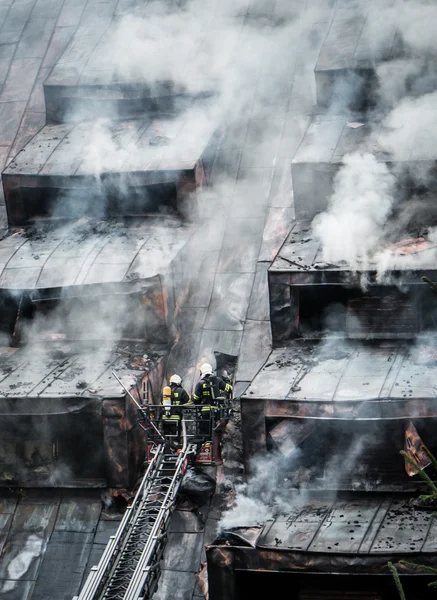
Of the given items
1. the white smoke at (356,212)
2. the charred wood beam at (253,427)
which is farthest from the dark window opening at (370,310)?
the charred wood beam at (253,427)

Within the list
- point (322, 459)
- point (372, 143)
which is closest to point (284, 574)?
Result: point (322, 459)

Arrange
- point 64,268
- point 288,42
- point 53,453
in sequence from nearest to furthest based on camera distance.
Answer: point 53,453 → point 64,268 → point 288,42

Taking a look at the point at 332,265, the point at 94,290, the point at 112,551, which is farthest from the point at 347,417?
the point at 94,290

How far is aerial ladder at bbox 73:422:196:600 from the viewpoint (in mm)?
13566

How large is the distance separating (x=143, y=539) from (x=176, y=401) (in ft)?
7.84

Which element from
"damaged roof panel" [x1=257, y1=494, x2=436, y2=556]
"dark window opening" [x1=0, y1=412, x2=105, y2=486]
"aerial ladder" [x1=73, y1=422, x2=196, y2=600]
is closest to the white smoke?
"damaged roof panel" [x1=257, y1=494, x2=436, y2=556]

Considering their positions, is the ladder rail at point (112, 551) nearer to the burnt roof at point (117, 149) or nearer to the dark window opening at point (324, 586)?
the dark window opening at point (324, 586)

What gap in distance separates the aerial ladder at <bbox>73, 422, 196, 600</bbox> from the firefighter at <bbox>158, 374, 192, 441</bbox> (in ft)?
0.93

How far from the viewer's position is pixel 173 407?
15.9 meters

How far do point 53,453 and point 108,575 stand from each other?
9.92ft

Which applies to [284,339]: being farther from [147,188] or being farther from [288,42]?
[288,42]

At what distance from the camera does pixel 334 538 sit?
13.9 meters

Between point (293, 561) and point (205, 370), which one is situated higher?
point (205, 370)

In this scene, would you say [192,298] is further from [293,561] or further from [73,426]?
[293,561]
